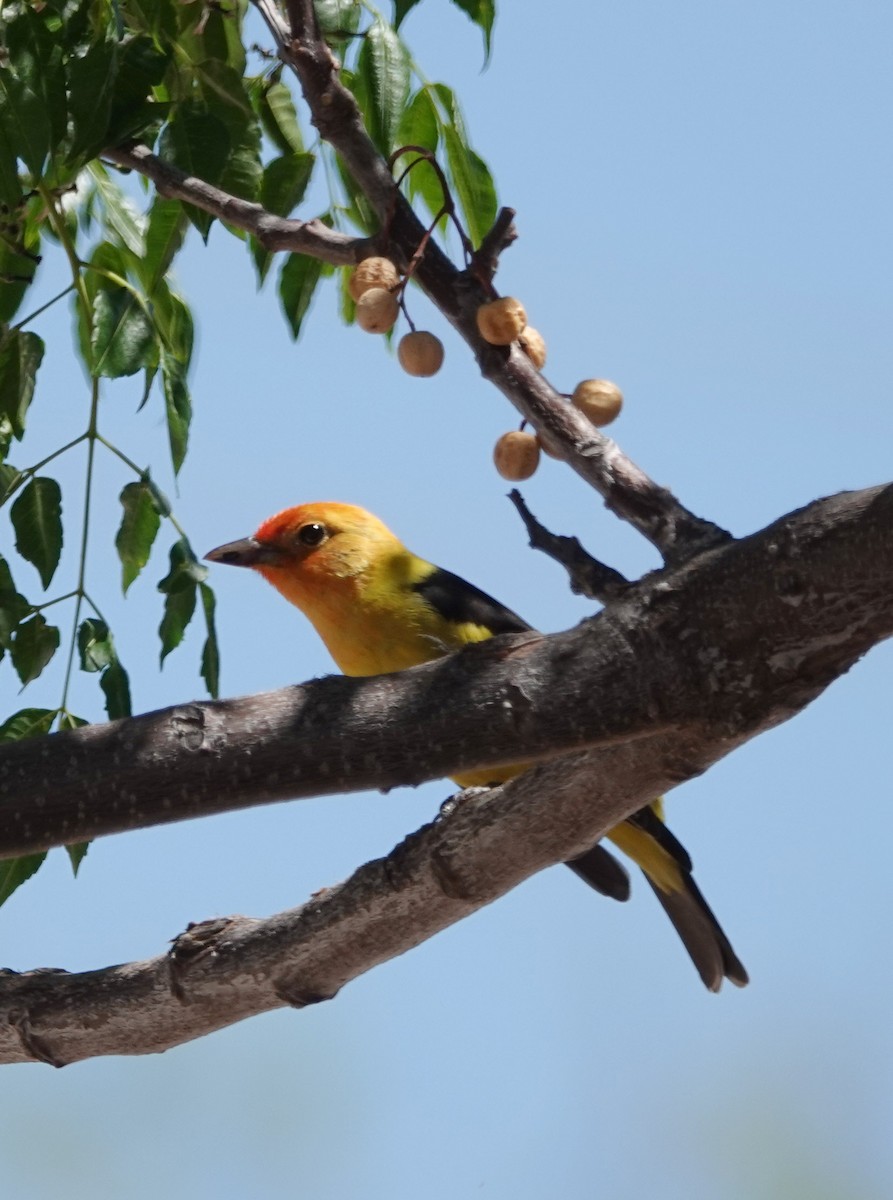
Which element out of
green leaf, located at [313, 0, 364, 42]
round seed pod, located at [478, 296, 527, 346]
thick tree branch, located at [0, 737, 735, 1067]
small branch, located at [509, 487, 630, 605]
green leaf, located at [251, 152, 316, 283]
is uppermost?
green leaf, located at [313, 0, 364, 42]

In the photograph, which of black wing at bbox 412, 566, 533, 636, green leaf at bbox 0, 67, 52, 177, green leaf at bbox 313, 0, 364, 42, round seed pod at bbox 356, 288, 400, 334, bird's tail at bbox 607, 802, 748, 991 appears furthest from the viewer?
black wing at bbox 412, 566, 533, 636

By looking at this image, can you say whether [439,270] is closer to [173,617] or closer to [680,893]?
[173,617]

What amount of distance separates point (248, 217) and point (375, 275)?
22 centimetres

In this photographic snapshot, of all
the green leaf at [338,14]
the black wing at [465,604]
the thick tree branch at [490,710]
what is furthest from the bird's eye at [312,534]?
the thick tree branch at [490,710]

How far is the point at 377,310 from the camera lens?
7.47 feet

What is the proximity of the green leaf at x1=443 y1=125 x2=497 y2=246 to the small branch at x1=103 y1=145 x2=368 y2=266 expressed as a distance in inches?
14.0

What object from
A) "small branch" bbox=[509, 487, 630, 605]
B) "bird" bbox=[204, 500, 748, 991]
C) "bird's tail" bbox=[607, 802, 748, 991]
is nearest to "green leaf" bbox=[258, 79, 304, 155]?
"small branch" bbox=[509, 487, 630, 605]

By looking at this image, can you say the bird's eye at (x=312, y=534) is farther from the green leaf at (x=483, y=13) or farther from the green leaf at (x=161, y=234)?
the green leaf at (x=483, y=13)

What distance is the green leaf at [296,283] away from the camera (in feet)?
8.93

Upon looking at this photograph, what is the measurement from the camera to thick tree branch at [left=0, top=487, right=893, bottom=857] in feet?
5.57

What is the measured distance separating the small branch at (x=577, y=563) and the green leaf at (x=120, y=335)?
0.76 metres

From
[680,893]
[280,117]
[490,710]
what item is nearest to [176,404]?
[280,117]

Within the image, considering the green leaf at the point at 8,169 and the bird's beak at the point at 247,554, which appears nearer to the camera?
the green leaf at the point at 8,169

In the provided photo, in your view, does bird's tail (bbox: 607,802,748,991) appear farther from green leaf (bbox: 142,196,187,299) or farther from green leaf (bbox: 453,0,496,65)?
green leaf (bbox: 453,0,496,65)
